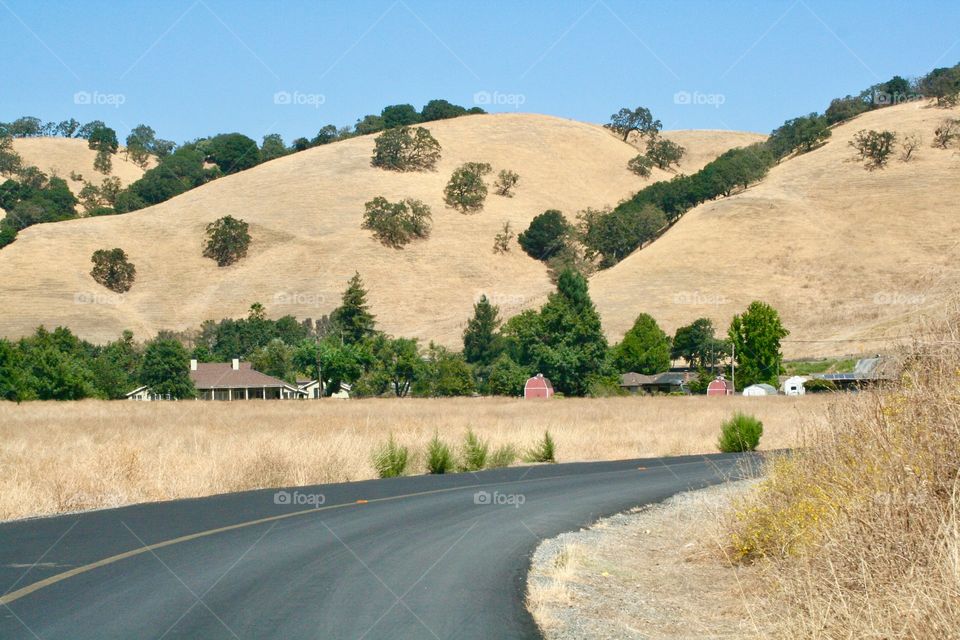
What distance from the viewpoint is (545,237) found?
135000 millimetres

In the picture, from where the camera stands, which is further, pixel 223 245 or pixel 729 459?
pixel 223 245

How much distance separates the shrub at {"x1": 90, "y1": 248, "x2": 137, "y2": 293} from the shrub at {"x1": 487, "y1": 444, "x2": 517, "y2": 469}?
103893 millimetres

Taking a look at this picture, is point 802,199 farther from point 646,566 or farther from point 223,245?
point 646,566

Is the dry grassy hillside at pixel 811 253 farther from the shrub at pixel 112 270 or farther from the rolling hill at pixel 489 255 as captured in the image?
the shrub at pixel 112 270

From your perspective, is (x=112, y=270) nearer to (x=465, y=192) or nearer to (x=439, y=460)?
(x=465, y=192)

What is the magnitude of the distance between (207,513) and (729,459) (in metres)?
16.7

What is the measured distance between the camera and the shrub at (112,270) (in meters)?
122

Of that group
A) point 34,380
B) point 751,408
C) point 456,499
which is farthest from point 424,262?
point 456,499

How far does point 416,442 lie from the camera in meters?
27.3

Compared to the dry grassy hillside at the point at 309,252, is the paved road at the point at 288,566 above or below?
below

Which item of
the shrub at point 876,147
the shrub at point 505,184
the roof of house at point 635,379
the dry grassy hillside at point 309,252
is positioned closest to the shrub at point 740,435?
the roof of house at point 635,379

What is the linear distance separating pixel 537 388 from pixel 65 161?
14631 cm

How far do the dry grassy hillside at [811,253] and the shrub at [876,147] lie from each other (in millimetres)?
1687

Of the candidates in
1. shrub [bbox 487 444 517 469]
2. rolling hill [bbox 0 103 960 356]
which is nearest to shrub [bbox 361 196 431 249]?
rolling hill [bbox 0 103 960 356]
